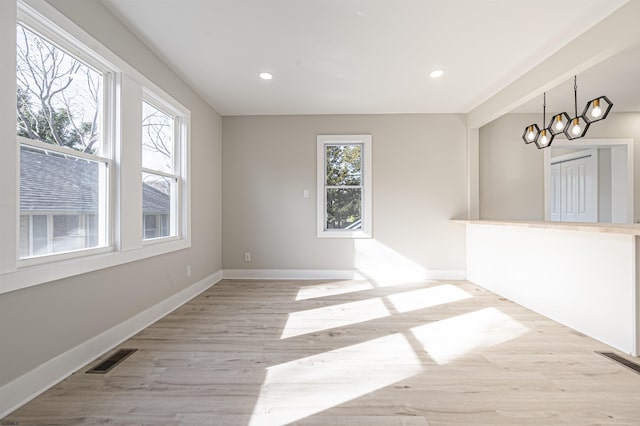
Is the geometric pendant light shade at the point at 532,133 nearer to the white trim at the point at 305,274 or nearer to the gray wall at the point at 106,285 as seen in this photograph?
the white trim at the point at 305,274

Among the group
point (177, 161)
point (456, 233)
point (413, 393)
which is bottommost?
point (413, 393)

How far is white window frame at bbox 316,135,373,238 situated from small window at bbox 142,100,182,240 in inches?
79.6

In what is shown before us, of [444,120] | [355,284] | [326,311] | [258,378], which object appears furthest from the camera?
[444,120]

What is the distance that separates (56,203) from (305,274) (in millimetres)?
3314

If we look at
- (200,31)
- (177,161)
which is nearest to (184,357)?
(177,161)

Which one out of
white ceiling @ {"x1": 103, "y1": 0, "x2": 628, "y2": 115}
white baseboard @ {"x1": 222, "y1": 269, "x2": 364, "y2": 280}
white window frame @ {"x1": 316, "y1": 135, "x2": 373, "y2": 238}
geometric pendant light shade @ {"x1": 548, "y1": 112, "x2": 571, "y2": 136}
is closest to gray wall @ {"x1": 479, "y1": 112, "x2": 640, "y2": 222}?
white ceiling @ {"x1": 103, "y1": 0, "x2": 628, "y2": 115}

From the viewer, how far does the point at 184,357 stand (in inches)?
86.4

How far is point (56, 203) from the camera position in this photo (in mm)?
1952

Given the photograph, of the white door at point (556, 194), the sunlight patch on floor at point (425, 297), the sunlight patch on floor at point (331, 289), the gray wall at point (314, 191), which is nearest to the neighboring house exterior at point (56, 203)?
the sunlight patch on floor at point (331, 289)

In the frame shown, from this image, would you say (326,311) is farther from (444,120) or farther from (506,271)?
(444,120)

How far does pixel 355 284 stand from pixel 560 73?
3.30 m

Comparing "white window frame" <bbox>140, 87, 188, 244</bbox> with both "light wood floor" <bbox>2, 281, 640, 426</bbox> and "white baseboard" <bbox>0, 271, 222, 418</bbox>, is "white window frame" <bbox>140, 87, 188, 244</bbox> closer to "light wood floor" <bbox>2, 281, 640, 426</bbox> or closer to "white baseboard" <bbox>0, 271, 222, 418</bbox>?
"white baseboard" <bbox>0, 271, 222, 418</bbox>

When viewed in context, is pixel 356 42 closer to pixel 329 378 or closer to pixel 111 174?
pixel 111 174

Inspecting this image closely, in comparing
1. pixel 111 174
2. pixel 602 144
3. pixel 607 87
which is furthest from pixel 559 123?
pixel 111 174
